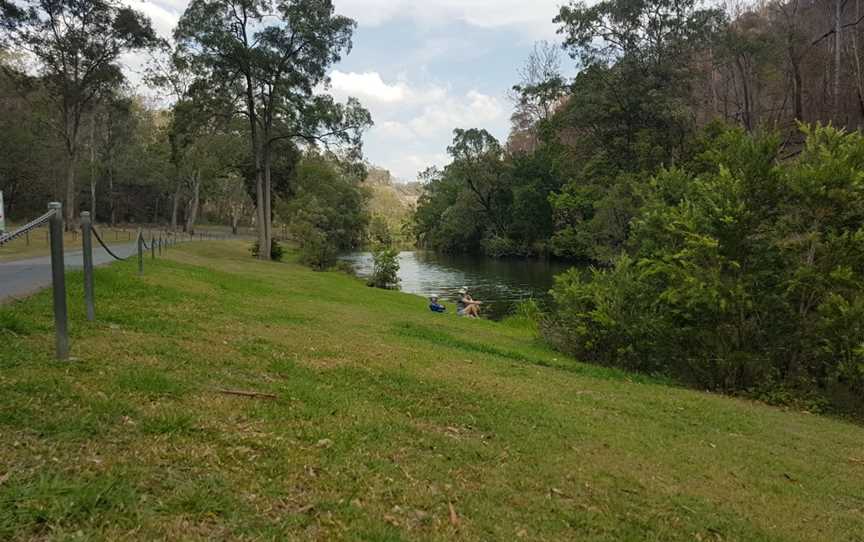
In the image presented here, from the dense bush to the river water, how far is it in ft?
33.6

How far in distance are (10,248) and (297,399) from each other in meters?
25.9

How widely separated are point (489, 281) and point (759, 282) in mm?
29163

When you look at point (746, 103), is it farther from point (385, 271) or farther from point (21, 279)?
point (21, 279)

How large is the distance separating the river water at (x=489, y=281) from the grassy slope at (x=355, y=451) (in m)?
16.1

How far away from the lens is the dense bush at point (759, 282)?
10594 millimetres

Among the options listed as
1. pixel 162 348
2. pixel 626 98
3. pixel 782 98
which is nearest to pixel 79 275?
pixel 162 348

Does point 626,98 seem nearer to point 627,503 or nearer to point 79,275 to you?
point 79,275

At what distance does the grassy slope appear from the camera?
326 centimetres

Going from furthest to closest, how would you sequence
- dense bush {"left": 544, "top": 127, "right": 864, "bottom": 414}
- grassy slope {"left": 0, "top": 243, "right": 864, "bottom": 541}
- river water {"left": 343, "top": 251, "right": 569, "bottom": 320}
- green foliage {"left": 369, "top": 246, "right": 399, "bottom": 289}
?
green foliage {"left": 369, "top": 246, "right": 399, "bottom": 289}, river water {"left": 343, "top": 251, "right": 569, "bottom": 320}, dense bush {"left": 544, "top": 127, "right": 864, "bottom": 414}, grassy slope {"left": 0, "top": 243, "right": 864, "bottom": 541}

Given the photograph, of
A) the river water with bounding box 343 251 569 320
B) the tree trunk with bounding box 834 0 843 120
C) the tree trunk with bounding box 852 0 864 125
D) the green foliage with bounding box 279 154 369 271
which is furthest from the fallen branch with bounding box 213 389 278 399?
the tree trunk with bounding box 834 0 843 120

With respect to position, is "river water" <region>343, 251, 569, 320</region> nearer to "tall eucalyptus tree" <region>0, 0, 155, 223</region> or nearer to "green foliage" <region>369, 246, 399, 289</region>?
"green foliage" <region>369, 246, 399, 289</region>

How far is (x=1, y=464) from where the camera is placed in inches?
129

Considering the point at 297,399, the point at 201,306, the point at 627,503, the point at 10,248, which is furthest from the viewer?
the point at 10,248

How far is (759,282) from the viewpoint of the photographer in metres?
11.6
